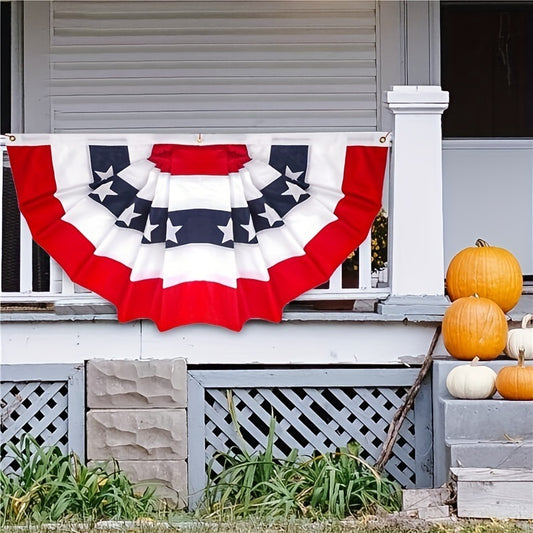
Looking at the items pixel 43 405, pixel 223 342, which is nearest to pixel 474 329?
pixel 223 342

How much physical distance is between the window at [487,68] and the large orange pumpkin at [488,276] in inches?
80.4

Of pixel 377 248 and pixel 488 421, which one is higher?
pixel 377 248

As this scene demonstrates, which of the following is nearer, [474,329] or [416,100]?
[474,329]

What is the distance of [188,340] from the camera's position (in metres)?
5.30

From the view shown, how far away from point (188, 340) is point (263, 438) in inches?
25.2

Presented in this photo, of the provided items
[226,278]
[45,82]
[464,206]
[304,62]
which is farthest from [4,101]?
[464,206]

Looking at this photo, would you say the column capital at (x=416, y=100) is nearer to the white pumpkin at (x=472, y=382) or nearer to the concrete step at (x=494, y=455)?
the white pumpkin at (x=472, y=382)

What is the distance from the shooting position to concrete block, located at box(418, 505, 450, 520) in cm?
448

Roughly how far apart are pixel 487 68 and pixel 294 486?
3606 mm

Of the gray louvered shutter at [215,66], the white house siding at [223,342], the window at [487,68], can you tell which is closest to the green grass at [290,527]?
the white house siding at [223,342]

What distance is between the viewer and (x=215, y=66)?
706 cm

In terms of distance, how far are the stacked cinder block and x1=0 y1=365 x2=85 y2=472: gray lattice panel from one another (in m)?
0.09

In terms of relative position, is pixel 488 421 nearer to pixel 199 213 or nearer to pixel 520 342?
pixel 520 342

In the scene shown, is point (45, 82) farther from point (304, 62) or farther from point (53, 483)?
point (53, 483)
